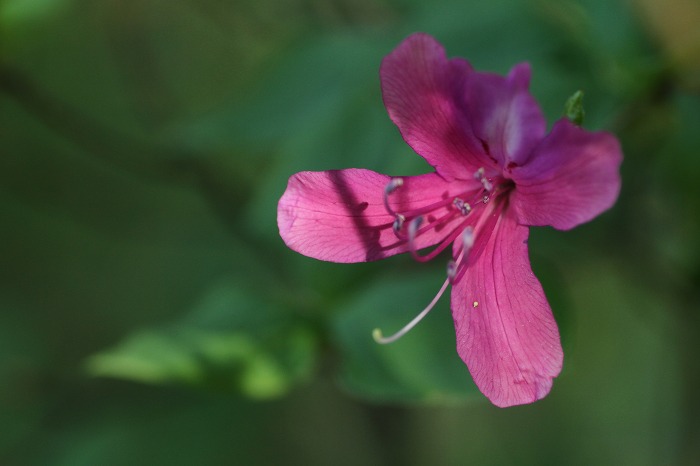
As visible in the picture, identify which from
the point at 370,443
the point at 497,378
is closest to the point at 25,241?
the point at 370,443

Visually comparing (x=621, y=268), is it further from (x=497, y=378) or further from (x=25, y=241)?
(x=25, y=241)

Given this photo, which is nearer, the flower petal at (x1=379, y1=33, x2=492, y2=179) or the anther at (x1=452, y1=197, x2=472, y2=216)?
the flower petal at (x1=379, y1=33, x2=492, y2=179)

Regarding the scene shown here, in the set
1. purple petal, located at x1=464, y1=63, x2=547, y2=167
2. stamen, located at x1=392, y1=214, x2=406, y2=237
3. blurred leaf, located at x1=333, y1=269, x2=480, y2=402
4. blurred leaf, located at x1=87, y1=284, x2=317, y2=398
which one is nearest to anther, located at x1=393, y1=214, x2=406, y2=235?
stamen, located at x1=392, y1=214, x2=406, y2=237

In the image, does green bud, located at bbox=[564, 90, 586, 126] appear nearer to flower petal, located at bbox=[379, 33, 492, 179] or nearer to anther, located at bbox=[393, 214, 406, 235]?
flower petal, located at bbox=[379, 33, 492, 179]

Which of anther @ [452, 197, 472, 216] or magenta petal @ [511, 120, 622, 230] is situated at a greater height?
anther @ [452, 197, 472, 216]

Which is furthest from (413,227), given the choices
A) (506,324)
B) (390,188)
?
(506,324)

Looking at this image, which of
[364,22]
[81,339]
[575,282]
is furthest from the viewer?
[81,339]

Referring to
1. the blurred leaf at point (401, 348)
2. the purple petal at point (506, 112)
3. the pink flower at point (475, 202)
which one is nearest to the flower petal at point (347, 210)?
the pink flower at point (475, 202)

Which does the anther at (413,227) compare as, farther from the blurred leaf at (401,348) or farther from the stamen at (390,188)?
the blurred leaf at (401,348)

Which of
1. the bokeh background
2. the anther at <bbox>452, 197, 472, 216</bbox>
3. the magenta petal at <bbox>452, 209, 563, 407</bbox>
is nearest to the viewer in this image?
the magenta petal at <bbox>452, 209, 563, 407</bbox>
